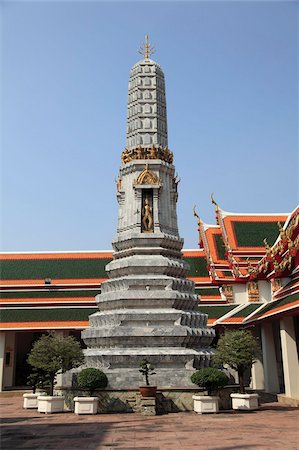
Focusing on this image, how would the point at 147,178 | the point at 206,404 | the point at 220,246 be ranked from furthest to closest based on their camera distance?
the point at 220,246 < the point at 147,178 < the point at 206,404

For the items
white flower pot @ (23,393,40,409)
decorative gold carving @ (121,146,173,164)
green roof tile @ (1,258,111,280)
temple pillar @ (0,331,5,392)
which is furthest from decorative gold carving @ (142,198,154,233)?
temple pillar @ (0,331,5,392)

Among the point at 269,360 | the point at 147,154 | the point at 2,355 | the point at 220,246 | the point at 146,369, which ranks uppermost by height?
the point at 147,154

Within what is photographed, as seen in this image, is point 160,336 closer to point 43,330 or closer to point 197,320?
point 197,320

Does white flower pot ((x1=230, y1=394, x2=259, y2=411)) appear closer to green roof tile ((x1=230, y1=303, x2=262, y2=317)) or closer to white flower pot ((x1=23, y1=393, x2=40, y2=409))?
white flower pot ((x1=23, y1=393, x2=40, y2=409))

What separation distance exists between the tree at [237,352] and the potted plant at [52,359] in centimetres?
529

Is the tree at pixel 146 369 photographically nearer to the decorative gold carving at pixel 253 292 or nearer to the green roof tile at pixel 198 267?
the decorative gold carving at pixel 253 292

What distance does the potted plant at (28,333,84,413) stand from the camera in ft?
54.6

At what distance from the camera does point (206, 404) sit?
15.9 metres

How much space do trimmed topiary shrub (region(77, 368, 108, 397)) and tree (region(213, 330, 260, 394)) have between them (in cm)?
427

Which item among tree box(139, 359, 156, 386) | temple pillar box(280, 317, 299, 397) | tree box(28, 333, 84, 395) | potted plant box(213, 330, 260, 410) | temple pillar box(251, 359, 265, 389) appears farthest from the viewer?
temple pillar box(251, 359, 265, 389)

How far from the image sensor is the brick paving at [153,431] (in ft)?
33.6

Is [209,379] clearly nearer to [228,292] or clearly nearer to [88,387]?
[88,387]

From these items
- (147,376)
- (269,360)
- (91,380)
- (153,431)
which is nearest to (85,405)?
(91,380)

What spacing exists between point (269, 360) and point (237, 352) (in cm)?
696
